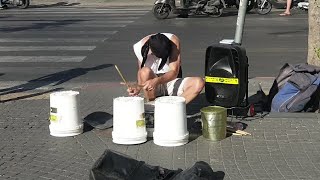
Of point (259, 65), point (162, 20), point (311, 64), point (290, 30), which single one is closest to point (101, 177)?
point (311, 64)

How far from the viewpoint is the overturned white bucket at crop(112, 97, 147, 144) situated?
212 inches

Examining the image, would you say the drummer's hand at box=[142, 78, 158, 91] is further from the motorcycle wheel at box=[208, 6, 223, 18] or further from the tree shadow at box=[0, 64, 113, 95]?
the motorcycle wheel at box=[208, 6, 223, 18]

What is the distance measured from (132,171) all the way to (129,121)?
47.6 inches

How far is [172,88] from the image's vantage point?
621 cm

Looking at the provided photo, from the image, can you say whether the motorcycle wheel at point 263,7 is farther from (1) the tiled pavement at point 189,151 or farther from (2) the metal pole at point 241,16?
(1) the tiled pavement at point 189,151

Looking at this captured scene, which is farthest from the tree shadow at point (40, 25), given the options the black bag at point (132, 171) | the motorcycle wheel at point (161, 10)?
the black bag at point (132, 171)

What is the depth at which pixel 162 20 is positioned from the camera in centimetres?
1808

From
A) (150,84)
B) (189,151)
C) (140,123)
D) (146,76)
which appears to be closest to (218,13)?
(146,76)

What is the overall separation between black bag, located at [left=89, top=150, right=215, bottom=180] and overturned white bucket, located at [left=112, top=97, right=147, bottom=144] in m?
1.06

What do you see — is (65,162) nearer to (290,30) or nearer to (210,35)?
(210,35)

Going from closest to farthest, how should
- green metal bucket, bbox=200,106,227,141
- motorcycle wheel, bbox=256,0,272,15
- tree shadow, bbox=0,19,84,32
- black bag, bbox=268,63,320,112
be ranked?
green metal bucket, bbox=200,106,227,141 → black bag, bbox=268,63,320,112 → tree shadow, bbox=0,19,84,32 → motorcycle wheel, bbox=256,0,272,15

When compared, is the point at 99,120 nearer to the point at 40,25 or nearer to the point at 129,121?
the point at 129,121

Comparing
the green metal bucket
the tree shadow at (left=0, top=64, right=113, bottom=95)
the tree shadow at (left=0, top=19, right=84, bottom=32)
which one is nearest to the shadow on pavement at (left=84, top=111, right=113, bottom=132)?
the green metal bucket

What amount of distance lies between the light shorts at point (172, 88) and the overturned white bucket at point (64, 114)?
0.99m
